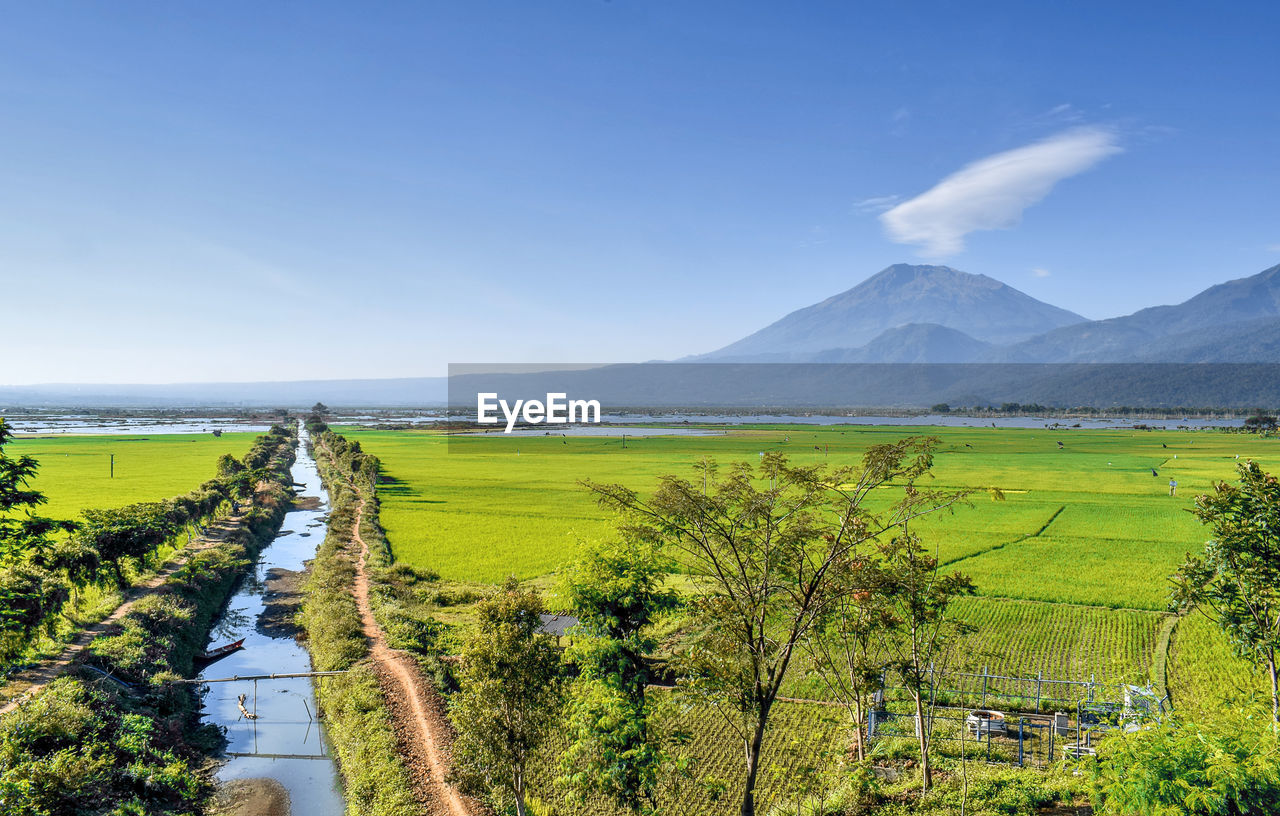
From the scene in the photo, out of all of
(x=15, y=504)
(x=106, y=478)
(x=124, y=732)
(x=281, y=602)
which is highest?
(x=15, y=504)

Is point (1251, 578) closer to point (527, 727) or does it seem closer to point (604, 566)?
point (604, 566)

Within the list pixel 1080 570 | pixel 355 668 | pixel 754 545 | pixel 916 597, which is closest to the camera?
pixel 754 545

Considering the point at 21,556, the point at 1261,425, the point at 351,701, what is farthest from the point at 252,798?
the point at 1261,425

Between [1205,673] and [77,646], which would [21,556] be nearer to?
[77,646]

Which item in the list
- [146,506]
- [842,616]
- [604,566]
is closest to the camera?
[842,616]

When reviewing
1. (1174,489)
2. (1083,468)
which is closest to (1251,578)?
(1174,489)

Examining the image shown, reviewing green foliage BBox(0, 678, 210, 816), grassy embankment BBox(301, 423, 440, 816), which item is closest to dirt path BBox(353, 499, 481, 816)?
grassy embankment BBox(301, 423, 440, 816)
